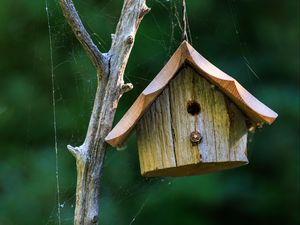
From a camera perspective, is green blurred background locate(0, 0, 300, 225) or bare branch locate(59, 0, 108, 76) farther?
green blurred background locate(0, 0, 300, 225)

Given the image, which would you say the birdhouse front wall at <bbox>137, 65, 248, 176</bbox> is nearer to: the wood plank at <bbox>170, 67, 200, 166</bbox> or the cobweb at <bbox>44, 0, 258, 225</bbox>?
the wood plank at <bbox>170, 67, 200, 166</bbox>

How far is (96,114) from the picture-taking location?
248 centimetres

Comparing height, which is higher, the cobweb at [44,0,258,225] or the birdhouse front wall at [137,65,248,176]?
the cobweb at [44,0,258,225]

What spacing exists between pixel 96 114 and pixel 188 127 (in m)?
0.27

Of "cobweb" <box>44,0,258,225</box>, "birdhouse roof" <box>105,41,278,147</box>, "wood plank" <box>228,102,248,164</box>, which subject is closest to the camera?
"birdhouse roof" <box>105,41,278,147</box>

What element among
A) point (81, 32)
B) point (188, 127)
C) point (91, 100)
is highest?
point (91, 100)

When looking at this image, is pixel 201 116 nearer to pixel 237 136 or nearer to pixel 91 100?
pixel 237 136

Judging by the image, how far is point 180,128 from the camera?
2480 millimetres

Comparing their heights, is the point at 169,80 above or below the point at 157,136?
above

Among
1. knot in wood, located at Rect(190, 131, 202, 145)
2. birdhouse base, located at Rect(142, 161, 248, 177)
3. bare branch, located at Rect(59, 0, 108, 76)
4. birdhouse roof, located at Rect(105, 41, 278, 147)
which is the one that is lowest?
birdhouse base, located at Rect(142, 161, 248, 177)

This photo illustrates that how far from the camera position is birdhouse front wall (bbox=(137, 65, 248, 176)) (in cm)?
246

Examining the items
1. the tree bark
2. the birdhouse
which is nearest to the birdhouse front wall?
the birdhouse

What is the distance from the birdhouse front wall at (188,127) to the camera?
8.07 ft

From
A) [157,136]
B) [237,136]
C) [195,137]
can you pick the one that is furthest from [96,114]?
[237,136]
